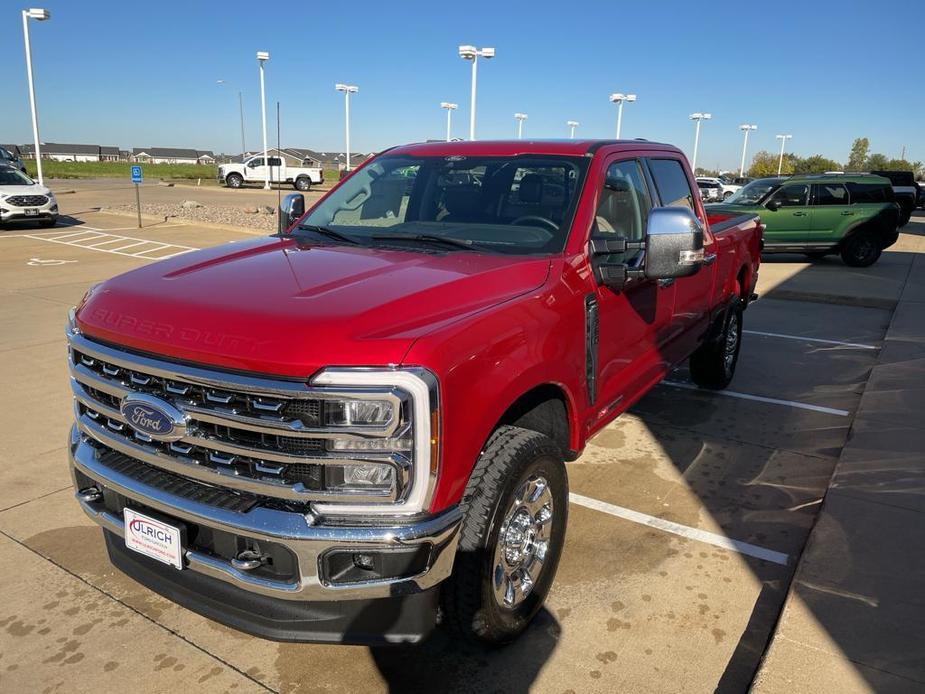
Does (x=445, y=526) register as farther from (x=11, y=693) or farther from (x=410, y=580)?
(x=11, y=693)

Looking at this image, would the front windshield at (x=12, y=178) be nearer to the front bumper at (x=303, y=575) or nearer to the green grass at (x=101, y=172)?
the front bumper at (x=303, y=575)

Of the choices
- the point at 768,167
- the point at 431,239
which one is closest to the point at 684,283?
the point at 431,239

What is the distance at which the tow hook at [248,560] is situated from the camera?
7.52 ft

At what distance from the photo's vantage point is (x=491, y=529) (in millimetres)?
2510

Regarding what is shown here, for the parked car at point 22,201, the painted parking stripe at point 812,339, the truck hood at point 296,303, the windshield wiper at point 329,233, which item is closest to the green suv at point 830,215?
the painted parking stripe at point 812,339

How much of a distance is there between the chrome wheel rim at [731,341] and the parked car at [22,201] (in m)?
17.3

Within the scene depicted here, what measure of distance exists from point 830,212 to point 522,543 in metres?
14.9

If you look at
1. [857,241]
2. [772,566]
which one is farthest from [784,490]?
[857,241]

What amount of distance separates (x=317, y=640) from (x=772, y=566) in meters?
2.36

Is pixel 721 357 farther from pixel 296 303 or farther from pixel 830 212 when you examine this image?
pixel 830 212

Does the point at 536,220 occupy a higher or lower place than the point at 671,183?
lower

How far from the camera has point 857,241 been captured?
49.3 feet

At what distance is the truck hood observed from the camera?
7.26ft

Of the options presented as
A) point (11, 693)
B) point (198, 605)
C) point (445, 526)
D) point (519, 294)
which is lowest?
point (11, 693)
